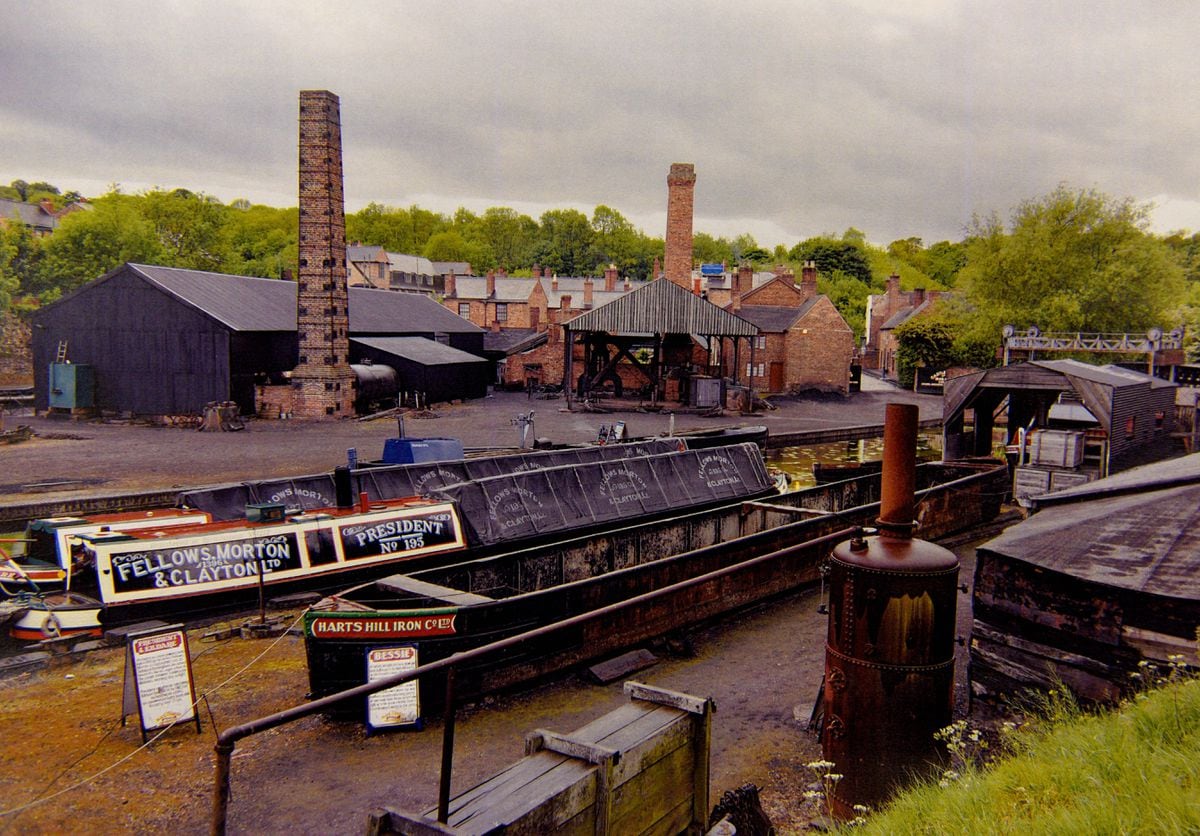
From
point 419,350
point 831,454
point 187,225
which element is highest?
point 187,225

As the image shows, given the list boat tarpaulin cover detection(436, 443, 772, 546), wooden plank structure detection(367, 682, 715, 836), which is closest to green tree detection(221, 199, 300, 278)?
boat tarpaulin cover detection(436, 443, 772, 546)

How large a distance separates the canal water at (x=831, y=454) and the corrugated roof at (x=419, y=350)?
64.1 feet

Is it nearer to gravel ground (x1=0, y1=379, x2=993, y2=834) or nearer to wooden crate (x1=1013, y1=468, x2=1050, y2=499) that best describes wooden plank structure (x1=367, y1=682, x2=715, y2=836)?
gravel ground (x1=0, y1=379, x2=993, y2=834)

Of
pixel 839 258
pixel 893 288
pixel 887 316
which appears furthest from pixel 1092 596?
pixel 839 258

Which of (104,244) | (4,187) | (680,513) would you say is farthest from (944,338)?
(4,187)

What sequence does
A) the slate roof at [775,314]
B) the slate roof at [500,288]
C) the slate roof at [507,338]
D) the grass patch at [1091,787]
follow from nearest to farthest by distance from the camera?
1. the grass patch at [1091,787]
2. the slate roof at [775,314]
3. the slate roof at [507,338]
4. the slate roof at [500,288]

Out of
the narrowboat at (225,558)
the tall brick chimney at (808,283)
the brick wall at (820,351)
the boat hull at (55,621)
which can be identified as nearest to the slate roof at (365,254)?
the tall brick chimney at (808,283)

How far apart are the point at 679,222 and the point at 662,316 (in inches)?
421

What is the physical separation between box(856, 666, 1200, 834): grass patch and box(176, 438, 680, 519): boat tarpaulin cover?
12.0 m

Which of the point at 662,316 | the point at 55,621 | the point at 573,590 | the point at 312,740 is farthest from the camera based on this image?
the point at 662,316

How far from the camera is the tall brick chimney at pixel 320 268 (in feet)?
115

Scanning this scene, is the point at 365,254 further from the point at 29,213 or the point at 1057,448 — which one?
the point at 1057,448

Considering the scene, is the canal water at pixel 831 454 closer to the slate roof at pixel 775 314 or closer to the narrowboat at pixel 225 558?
the narrowboat at pixel 225 558

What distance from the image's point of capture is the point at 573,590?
36.3ft
